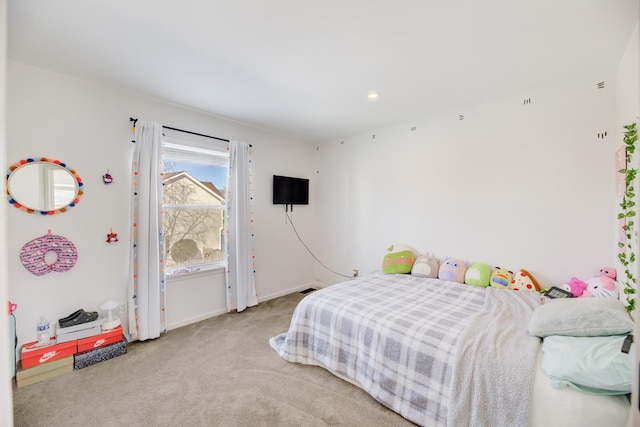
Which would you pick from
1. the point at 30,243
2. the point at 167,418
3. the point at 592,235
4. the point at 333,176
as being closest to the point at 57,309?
the point at 30,243

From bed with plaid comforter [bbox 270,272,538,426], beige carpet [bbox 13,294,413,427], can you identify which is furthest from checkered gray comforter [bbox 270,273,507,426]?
beige carpet [bbox 13,294,413,427]

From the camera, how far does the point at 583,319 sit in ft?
4.64

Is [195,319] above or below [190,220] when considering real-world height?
below

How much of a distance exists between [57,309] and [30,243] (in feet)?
1.97

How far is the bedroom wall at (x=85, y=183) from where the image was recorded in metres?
2.08

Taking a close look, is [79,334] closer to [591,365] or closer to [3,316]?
[3,316]

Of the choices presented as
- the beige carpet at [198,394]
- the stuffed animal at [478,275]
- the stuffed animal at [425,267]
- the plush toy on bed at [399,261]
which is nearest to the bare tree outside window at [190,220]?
the beige carpet at [198,394]

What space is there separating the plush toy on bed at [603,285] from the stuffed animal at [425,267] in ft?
3.91

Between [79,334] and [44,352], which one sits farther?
[79,334]

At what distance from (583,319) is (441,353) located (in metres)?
0.76

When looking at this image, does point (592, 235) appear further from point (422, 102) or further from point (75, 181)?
point (75, 181)

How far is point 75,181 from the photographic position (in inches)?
90.8

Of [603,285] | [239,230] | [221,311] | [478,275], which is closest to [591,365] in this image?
[603,285]

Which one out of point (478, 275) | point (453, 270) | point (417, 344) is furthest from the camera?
point (453, 270)
